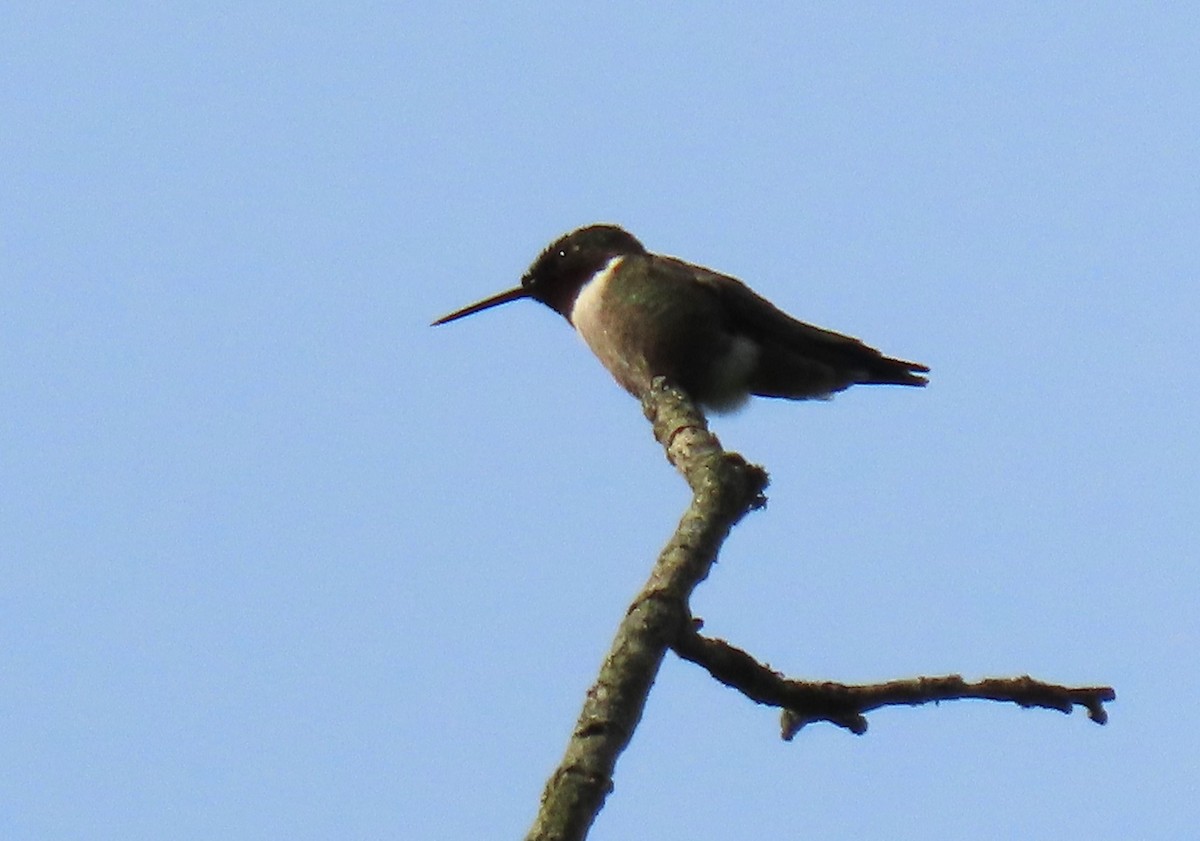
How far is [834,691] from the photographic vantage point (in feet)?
11.3

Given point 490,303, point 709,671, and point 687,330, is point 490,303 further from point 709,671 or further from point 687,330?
point 709,671

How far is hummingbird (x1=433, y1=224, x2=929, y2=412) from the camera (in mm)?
5805

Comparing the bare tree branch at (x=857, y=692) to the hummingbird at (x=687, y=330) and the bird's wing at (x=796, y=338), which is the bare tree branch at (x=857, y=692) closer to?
the hummingbird at (x=687, y=330)

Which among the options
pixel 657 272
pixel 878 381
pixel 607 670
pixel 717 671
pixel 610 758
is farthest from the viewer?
pixel 878 381

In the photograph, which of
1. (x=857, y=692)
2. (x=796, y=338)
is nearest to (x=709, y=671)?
(x=857, y=692)

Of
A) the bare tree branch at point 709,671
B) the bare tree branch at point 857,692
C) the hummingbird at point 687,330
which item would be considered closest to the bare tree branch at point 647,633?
the bare tree branch at point 709,671

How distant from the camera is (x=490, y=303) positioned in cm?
734

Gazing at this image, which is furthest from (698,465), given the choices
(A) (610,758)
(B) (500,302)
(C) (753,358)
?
(B) (500,302)

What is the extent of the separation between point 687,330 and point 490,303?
176 cm

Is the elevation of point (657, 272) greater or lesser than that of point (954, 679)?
greater

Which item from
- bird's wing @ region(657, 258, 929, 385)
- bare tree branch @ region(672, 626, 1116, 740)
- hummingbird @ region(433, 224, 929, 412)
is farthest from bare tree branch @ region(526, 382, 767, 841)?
bird's wing @ region(657, 258, 929, 385)

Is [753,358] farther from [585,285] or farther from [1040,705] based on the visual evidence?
[1040,705]

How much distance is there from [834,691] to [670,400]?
5.09ft

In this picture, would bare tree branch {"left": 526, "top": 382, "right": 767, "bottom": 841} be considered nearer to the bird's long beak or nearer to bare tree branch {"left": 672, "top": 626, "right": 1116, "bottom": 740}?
bare tree branch {"left": 672, "top": 626, "right": 1116, "bottom": 740}
